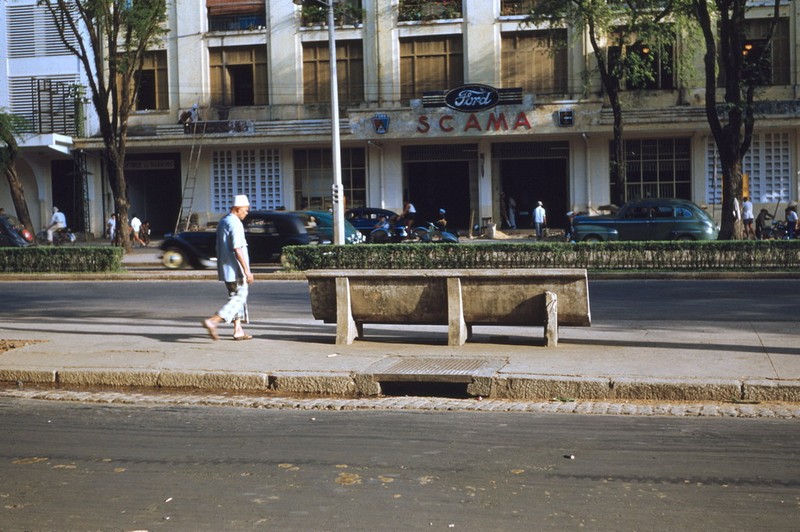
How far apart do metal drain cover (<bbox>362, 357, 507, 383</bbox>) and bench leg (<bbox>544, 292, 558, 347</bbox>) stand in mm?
913

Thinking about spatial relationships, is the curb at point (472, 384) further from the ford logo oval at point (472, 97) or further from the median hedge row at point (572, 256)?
the ford logo oval at point (472, 97)

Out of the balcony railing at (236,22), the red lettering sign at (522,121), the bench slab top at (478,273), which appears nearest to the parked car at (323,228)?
the red lettering sign at (522,121)

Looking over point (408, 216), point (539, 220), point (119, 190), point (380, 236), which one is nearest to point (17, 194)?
point (119, 190)

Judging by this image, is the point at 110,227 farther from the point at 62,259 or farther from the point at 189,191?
the point at 62,259

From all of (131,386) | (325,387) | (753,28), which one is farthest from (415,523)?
(753,28)

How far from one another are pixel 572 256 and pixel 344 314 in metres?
11.0

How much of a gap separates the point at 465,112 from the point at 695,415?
29.7 m

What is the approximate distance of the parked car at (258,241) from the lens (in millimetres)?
24906

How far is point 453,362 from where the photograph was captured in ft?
31.0

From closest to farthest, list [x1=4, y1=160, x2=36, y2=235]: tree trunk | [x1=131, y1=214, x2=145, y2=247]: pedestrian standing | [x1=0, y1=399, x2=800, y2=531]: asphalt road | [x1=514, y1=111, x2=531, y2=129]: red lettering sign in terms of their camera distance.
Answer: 1. [x1=0, y1=399, x2=800, y2=531]: asphalt road
2. [x1=514, y1=111, x2=531, y2=129]: red lettering sign
3. [x1=4, y1=160, x2=36, y2=235]: tree trunk
4. [x1=131, y1=214, x2=145, y2=247]: pedestrian standing

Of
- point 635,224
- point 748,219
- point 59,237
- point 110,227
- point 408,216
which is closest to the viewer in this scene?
point 635,224

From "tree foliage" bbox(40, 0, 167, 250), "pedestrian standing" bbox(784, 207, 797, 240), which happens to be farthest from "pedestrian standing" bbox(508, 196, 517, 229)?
"tree foliage" bbox(40, 0, 167, 250)

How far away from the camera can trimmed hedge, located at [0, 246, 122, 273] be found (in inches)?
948

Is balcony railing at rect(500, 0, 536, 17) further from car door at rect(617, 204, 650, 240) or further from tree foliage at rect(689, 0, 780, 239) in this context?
tree foliage at rect(689, 0, 780, 239)
